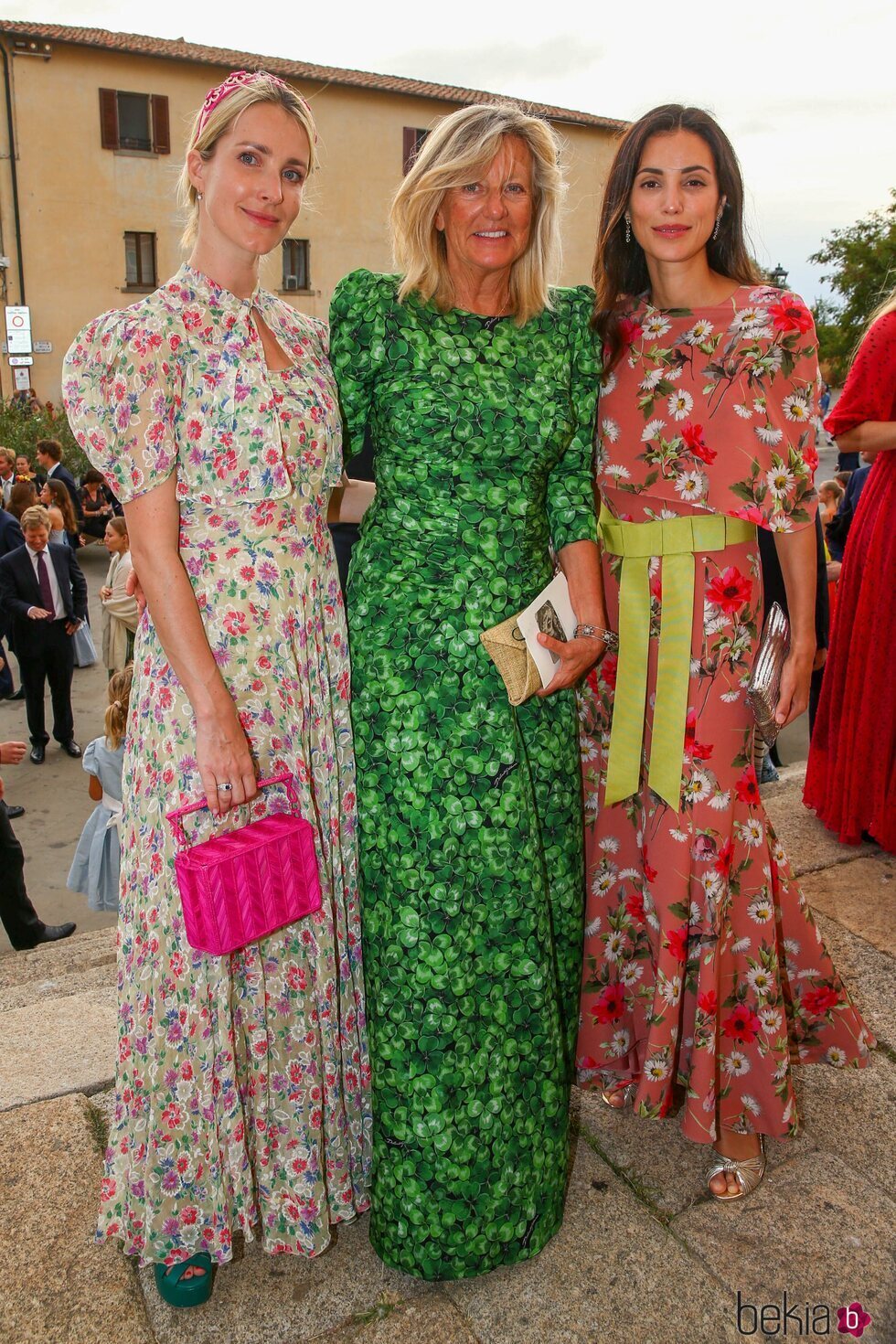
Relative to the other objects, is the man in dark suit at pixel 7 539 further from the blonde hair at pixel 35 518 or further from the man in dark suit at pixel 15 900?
the man in dark suit at pixel 15 900

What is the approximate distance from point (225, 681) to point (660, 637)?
3.29 feet

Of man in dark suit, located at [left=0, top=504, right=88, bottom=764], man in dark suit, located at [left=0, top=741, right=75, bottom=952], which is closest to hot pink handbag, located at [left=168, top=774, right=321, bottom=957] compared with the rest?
man in dark suit, located at [left=0, top=741, right=75, bottom=952]

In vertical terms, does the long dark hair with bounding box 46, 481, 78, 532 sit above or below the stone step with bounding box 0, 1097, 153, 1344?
above

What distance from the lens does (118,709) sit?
5051mm

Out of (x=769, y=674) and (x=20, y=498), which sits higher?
(x=769, y=674)

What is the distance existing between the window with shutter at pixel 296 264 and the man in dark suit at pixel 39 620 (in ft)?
57.9

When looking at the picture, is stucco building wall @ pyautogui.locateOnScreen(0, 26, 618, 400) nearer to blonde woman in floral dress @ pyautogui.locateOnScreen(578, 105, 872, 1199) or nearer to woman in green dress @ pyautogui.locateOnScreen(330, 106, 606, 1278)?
blonde woman in floral dress @ pyautogui.locateOnScreen(578, 105, 872, 1199)

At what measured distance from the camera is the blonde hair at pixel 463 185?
2117 mm

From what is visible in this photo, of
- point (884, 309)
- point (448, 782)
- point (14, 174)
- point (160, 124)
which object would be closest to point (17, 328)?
point (14, 174)

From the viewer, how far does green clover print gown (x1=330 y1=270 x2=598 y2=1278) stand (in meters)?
2.13

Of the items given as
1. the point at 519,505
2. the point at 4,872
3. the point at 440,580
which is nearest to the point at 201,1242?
the point at 440,580

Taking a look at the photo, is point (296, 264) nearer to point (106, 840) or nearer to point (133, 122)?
point (133, 122)

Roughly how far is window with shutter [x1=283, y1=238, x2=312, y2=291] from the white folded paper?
23791 mm

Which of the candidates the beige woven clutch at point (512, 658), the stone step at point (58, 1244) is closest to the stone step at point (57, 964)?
the stone step at point (58, 1244)
